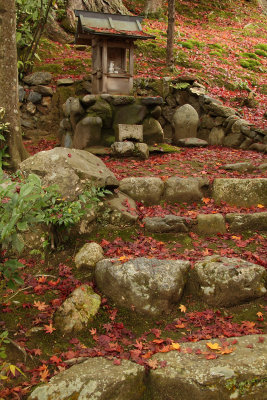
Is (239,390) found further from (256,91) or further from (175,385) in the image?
(256,91)

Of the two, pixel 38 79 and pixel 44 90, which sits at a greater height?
pixel 38 79

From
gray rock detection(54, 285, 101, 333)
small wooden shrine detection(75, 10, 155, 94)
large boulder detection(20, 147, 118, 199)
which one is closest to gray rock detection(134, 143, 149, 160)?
small wooden shrine detection(75, 10, 155, 94)

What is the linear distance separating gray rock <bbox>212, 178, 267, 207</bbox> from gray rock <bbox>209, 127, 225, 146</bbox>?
16.0ft

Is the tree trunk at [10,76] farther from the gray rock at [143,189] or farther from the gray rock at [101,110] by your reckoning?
the gray rock at [101,110]

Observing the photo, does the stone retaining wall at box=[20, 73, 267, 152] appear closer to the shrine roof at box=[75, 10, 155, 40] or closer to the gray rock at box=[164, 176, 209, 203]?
the shrine roof at box=[75, 10, 155, 40]

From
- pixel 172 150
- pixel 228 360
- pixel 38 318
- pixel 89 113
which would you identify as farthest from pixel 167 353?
pixel 89 113

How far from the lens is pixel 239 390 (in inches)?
111

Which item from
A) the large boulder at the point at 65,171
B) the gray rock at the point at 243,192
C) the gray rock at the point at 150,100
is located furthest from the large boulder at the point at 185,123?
the large boulder at the point at 65,171

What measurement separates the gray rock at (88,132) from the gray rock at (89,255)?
17.7 ft

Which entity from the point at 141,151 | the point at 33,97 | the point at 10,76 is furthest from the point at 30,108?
the point at 10,76

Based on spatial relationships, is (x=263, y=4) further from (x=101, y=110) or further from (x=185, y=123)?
(x=101, y=110)

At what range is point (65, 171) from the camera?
515 centimetres

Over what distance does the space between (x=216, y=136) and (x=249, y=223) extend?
608cm

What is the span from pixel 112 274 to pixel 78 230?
1189 millimetres
